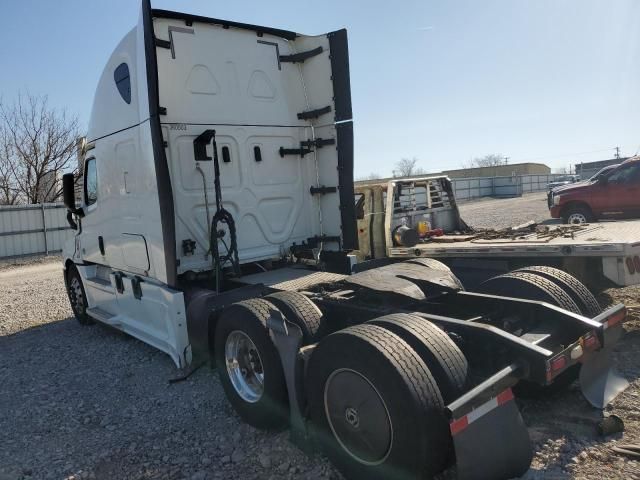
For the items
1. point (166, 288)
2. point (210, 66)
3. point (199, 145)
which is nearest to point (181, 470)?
point (166, 288)

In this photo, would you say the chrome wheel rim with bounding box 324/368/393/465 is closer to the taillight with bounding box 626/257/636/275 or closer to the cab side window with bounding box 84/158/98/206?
the taillight with bounding box 626/257/636/275

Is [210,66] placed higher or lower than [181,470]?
higher

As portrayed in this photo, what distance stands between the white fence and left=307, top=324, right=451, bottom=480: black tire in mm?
18097

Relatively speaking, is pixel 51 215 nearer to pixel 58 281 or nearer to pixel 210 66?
pixel 58 281

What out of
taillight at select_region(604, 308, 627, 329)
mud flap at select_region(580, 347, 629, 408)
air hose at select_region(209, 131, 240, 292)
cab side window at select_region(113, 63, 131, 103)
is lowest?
mud flap at select_region(580, 347, 629, 408)

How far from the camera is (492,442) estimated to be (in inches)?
103

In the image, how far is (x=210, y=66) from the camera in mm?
5520

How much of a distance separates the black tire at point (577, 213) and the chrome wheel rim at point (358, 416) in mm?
12254

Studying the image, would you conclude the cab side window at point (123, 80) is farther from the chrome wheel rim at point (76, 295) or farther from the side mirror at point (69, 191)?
the chrome wheel rim at point (76, 295)

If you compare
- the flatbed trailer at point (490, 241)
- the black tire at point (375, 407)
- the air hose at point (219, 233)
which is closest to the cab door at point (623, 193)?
the flatbed trailer at point (490, 241)

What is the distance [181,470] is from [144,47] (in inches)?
141

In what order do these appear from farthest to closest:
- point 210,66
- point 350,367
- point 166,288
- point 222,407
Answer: point 210,66, point 166,288, point 222,407, point 350,367

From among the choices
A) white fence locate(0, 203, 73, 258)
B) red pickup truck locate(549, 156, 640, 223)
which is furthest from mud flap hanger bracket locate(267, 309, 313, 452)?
white fence locate(0, 203, 73, 258)

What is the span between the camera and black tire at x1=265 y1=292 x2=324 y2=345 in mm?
3693
